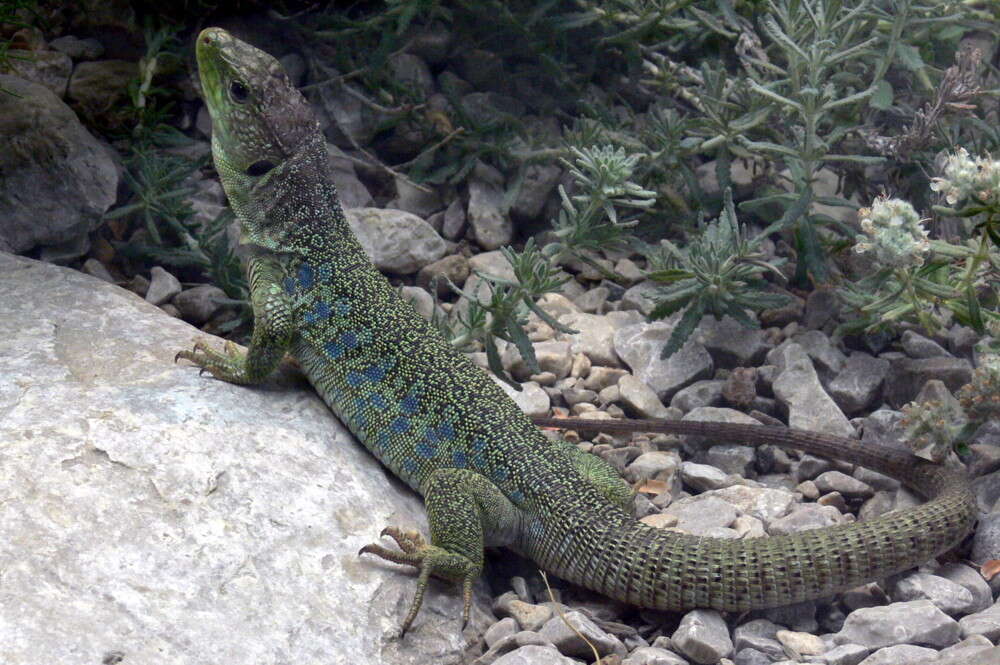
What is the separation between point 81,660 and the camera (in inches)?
103

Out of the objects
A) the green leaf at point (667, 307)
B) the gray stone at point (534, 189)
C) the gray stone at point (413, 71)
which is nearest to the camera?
the green leaf at point (667, 307)

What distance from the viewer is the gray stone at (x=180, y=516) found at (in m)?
2.82

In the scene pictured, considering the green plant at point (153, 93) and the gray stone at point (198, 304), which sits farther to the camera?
the green plant at point (153, 93)

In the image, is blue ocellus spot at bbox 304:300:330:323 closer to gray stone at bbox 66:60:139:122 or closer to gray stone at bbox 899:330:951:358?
gray stone at bbox 66:60:139:122

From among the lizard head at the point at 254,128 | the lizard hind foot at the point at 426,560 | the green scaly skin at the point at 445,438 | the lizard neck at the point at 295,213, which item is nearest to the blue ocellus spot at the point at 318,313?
the green scaly skin at the point at 445,438

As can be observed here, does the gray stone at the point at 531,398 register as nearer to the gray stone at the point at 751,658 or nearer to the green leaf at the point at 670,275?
the green leaf at the point at 670,275

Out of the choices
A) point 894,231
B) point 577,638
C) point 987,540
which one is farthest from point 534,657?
point 894,231

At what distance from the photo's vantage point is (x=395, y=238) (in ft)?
17.8

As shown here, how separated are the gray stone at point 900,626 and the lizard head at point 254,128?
258 centimetres

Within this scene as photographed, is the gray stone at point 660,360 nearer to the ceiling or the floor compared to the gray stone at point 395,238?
nearer to the floor

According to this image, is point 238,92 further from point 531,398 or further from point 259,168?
point 531,398

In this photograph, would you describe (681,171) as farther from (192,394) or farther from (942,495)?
(192,394)

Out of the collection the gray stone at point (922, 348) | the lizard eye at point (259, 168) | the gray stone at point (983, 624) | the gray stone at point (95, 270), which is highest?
the lizard eye at point (259, 168)

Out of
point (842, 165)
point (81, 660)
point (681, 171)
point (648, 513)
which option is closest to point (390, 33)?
point (681, 171)
